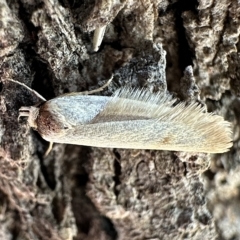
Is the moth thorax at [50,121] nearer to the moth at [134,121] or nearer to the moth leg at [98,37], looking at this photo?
the moth at [134,121]

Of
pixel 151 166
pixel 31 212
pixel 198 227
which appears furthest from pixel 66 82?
pixel 198 227

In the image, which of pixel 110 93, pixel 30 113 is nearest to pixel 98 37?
pixel 110 93

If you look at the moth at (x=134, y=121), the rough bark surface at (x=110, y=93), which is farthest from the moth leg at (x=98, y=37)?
the moth at (x=134, y=121)

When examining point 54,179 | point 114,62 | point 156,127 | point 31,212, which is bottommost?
point 31,212

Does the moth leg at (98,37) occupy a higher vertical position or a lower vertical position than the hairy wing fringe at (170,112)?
higher

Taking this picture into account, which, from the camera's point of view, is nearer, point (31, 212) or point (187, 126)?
point (187, 126)

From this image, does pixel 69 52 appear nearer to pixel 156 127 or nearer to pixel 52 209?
pixel 156 127

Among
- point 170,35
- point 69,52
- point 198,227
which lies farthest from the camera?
point 198,227
